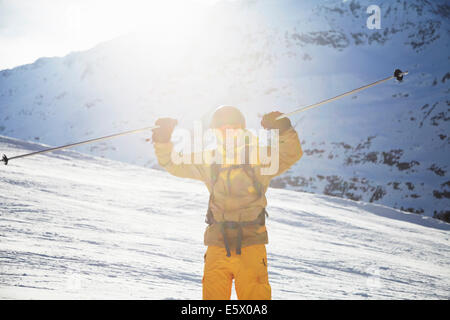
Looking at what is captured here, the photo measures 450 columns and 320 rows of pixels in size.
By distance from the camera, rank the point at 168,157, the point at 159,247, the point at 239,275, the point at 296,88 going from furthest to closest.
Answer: the point at 296,88 < the point at 159,247 < the point at 168,157 < the point at 239,275

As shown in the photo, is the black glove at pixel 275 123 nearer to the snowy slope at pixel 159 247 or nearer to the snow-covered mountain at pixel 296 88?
the snowy slope at pixel 159 247

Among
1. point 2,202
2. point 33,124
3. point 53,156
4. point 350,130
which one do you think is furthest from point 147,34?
point 2,202

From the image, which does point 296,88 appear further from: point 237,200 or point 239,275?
point 239,275

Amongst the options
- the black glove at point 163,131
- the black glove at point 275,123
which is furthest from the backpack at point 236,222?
the black glove at point 163,131

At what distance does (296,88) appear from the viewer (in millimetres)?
67688

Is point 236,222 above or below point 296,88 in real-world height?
below

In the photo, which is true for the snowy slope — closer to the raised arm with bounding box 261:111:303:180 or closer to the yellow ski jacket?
the yellow ski jacket

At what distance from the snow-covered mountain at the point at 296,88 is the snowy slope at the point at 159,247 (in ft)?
133

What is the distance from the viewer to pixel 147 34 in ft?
332

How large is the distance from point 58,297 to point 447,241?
11089 millimetres

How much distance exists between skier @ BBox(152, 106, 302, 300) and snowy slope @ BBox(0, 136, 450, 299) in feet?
3.21

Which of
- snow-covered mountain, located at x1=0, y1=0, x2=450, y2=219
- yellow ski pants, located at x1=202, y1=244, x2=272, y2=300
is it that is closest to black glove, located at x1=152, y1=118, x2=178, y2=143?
yellow ski pants, located at x1=202, y1=244, x2=272, y2=300

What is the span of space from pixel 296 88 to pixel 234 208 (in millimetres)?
68784

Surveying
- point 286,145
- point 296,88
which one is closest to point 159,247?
point 286,145
